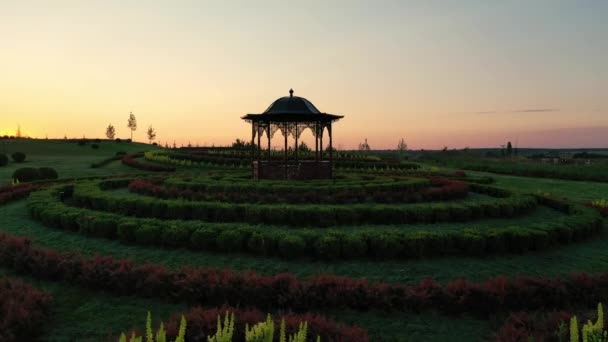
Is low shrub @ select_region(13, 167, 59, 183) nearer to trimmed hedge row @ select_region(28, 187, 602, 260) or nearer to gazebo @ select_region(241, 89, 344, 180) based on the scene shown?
gazebo @ select_region(241, 89, 344, 180)

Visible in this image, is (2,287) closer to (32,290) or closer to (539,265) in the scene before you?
(32,290)

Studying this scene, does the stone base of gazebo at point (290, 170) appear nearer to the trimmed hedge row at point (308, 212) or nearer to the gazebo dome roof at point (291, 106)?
the gazebo dome roof at point (291, 106)

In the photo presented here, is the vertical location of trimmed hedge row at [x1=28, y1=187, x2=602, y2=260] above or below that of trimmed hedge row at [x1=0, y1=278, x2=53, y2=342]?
above

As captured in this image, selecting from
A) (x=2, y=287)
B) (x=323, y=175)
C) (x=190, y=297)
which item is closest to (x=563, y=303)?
(x=190, y=297)

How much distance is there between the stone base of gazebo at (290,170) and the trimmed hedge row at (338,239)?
10.7 metres

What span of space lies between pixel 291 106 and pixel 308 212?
1002 centimetres

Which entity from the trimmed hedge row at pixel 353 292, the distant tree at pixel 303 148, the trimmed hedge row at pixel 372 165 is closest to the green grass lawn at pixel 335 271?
the trimmed hedge row at pixel 353 292

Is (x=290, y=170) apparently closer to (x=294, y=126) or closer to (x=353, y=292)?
(x=294, y=126)

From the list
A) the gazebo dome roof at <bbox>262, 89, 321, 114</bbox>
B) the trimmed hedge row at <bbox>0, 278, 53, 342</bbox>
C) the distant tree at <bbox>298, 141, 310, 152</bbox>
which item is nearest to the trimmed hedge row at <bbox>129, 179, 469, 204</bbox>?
the gazebo dome roof at <bbox>262, 89, 321, 114</bbox>

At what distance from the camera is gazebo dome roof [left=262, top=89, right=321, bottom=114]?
62.5 feet

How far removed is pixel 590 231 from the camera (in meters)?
9.84

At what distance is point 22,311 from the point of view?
5.18 metres

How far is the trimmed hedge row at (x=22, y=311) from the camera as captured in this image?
16.4 ft

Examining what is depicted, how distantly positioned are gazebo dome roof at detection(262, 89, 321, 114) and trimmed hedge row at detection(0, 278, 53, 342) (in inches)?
557
